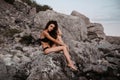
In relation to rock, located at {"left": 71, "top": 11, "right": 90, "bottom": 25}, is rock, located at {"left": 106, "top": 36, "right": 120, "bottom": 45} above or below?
below

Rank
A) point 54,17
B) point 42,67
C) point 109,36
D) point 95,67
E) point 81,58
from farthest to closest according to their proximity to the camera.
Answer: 1. point 109,36
2. point 54,17
3. point 81,58
4. point 95,67
5. point 42,67

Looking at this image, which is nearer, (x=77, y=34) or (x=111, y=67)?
(x=111, y=67)

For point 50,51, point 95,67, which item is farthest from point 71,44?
point 50,51

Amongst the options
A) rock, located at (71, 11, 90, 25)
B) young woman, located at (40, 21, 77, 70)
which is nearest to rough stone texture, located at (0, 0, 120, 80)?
rock, located at (71, 11, 90, 25)

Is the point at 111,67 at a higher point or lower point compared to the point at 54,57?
lower

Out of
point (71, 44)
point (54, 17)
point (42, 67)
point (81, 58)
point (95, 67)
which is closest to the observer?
point (42, 67)

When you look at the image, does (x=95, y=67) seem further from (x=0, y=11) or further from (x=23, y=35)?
(x=0, y=11)

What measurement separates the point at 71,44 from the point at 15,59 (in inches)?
162

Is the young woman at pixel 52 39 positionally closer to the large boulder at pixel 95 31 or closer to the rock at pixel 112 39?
the large boulder at pixel 95 31

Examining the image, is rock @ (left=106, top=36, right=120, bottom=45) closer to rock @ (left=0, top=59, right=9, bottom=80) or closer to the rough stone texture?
the rough stone texture

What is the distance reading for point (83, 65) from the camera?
59.8 feet

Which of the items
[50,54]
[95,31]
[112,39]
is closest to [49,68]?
[50,54]

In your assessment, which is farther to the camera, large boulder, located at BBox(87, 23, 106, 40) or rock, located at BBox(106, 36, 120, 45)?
rock, located at BBox(106, 36, 120, 45)

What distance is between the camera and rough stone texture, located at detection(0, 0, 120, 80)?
41.8 ft
